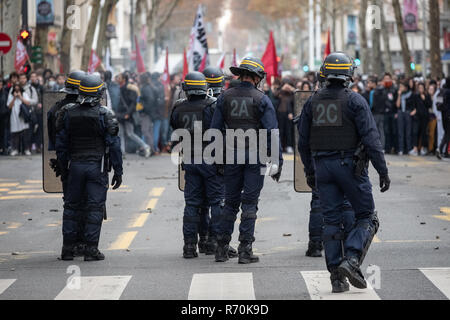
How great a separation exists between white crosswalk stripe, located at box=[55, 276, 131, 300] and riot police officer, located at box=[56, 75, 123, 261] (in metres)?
1.44

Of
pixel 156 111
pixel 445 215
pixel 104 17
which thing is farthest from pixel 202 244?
pixel 104 17

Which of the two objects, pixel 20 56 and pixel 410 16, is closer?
pixel 20 56

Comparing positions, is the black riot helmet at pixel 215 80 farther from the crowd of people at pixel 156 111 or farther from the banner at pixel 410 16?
the banner at pixel 410 16

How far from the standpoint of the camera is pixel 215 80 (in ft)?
37.8

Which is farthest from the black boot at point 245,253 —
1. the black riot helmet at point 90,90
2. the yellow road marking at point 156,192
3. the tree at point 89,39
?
the tree at point 89,39

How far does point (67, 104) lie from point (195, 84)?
130 cm

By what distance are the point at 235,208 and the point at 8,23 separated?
73.6ft

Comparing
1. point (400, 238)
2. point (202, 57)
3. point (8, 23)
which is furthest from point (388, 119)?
point (400, 238)

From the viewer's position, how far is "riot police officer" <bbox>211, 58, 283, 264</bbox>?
10.3m

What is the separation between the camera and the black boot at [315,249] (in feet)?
35.2

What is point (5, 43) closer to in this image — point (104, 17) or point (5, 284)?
point (104, 17)

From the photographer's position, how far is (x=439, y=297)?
8.06m
